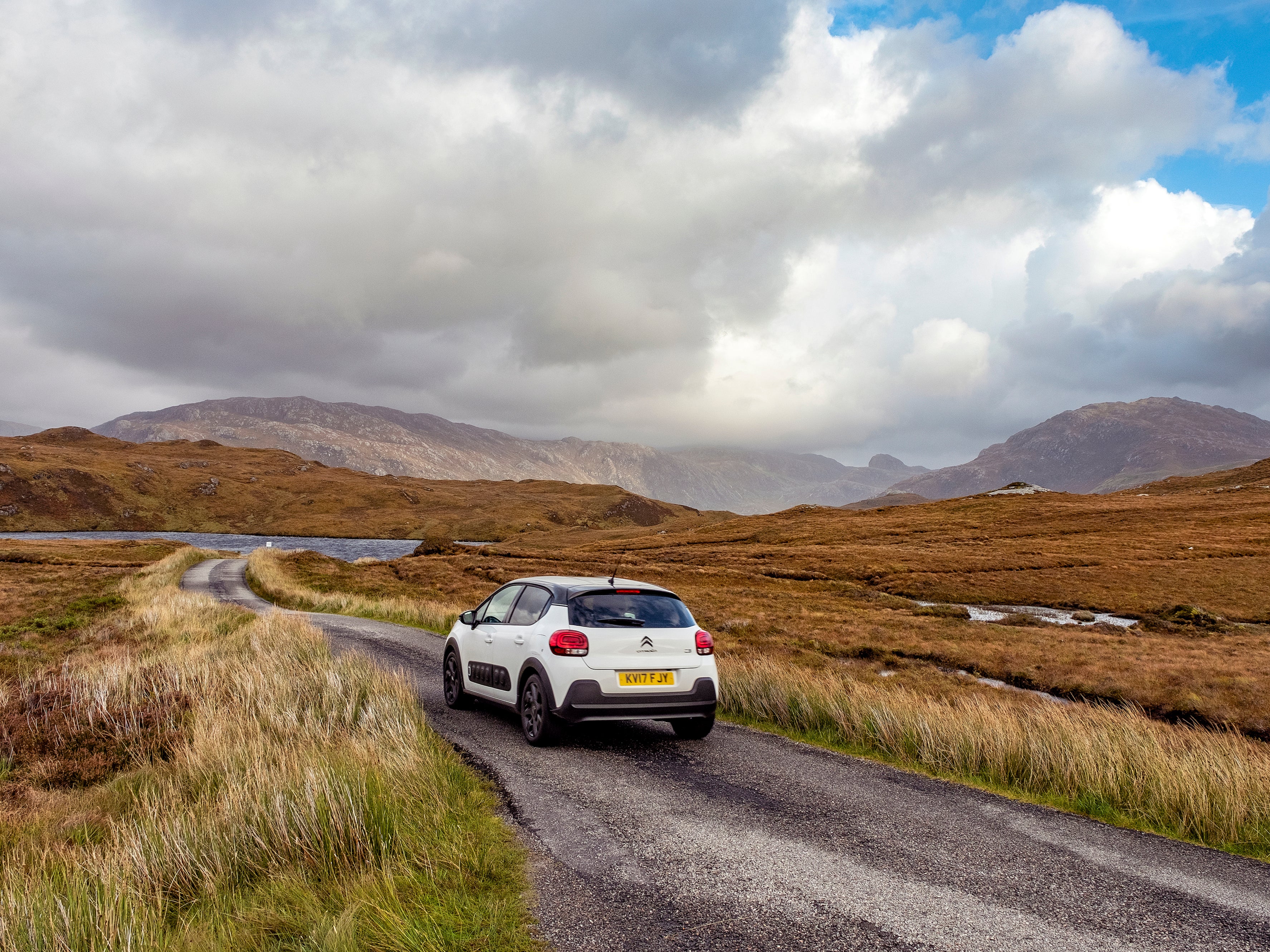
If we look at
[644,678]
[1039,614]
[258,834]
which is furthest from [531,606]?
[1039,614]

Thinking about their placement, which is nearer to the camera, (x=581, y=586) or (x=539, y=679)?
(x=539, y=679)

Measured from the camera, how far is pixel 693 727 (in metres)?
11.0

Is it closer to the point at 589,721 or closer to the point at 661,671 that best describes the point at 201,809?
the point at 589,721

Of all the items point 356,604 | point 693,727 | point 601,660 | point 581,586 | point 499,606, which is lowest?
point 356,604

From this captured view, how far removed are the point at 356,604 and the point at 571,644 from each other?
28.5 metres

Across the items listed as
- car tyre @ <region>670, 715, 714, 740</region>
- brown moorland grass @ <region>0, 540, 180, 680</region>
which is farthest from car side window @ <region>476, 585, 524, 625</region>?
brown moorland grass @ <region>0, 540, 180, 680</region>

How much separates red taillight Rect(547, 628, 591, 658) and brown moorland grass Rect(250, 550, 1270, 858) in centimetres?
473

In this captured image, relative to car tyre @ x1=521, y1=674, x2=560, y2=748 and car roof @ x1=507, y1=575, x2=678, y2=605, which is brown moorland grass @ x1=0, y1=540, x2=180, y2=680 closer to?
car tyre @ x1=521, y1=674, x2=560, y2=748

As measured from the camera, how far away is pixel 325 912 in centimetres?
501

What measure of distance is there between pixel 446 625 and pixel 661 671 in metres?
18.3

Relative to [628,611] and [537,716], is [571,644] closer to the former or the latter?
[628,611]

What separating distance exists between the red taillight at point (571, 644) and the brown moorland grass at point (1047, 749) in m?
4.73

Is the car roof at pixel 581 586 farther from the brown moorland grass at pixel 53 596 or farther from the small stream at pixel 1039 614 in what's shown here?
the small stream at pixel 1039 614

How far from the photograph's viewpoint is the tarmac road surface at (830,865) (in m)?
5.20
